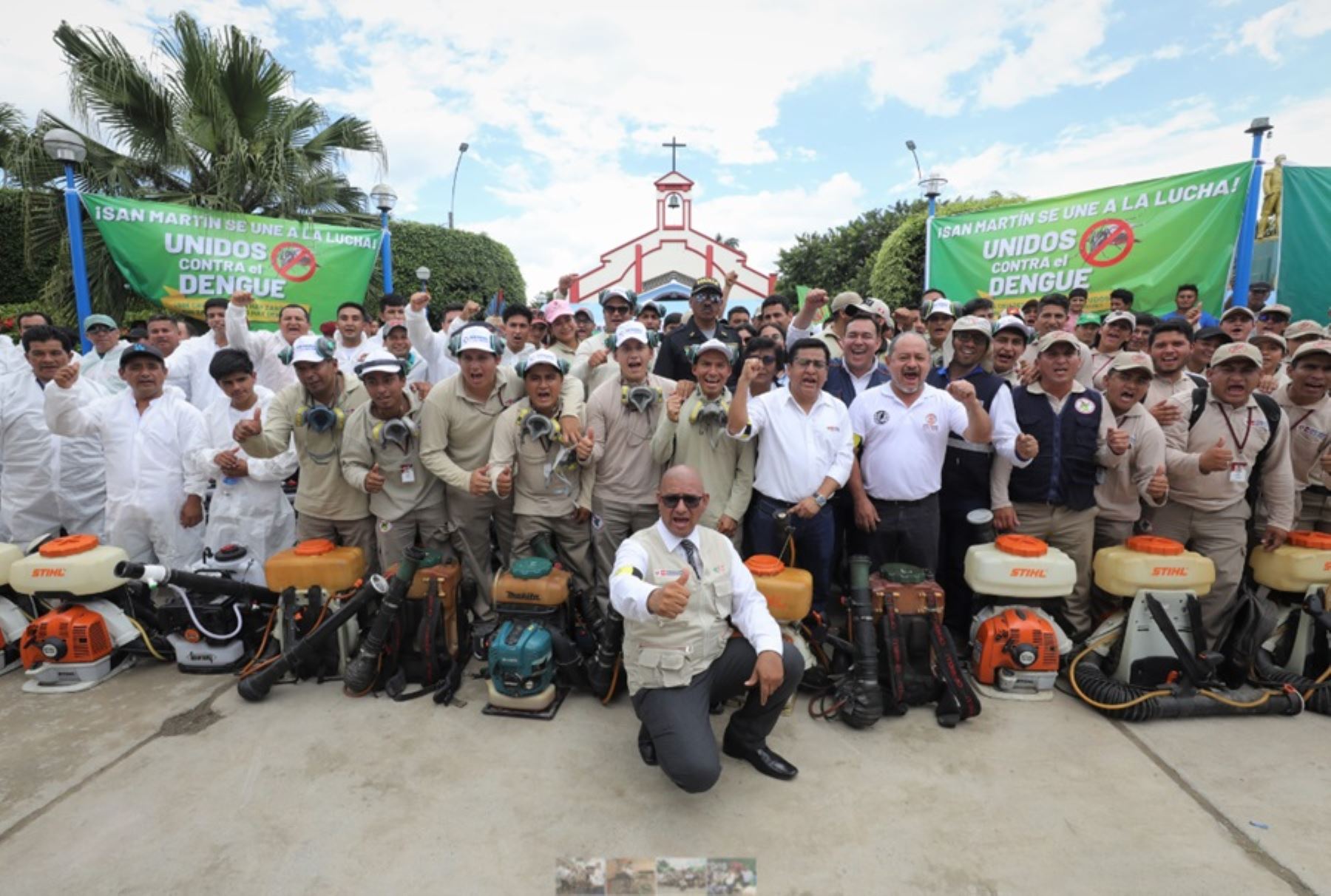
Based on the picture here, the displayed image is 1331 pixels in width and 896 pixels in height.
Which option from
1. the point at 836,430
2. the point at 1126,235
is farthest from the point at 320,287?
the point at 1126,235

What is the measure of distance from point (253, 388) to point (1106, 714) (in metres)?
5.78

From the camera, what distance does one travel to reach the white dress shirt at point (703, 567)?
9.55 ft

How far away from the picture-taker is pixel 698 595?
3.12m

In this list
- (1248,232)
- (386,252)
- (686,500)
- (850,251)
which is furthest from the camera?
(850,251)

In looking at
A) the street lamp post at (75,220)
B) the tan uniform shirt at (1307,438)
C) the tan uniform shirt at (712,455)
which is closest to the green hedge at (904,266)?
the tan uniform shirt at (1307,438)

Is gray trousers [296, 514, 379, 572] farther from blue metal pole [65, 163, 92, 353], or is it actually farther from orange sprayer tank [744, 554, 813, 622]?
blue metal pole [65, 163, 92, 353]

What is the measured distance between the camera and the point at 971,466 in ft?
14.2

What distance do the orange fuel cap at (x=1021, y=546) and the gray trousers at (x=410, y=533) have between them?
3.41m

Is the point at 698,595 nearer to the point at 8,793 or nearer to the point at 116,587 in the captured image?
the point at 8,793

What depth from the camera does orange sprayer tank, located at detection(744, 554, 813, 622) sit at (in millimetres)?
3562

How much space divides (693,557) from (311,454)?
8.97 ft

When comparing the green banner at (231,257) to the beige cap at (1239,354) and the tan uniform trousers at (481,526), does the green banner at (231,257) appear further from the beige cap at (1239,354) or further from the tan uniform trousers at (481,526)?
the beige cap at (1239,354)

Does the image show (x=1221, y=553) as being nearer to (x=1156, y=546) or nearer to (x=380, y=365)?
(x=1156, y=546)

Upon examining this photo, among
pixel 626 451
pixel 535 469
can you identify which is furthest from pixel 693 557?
pixel 535 469
